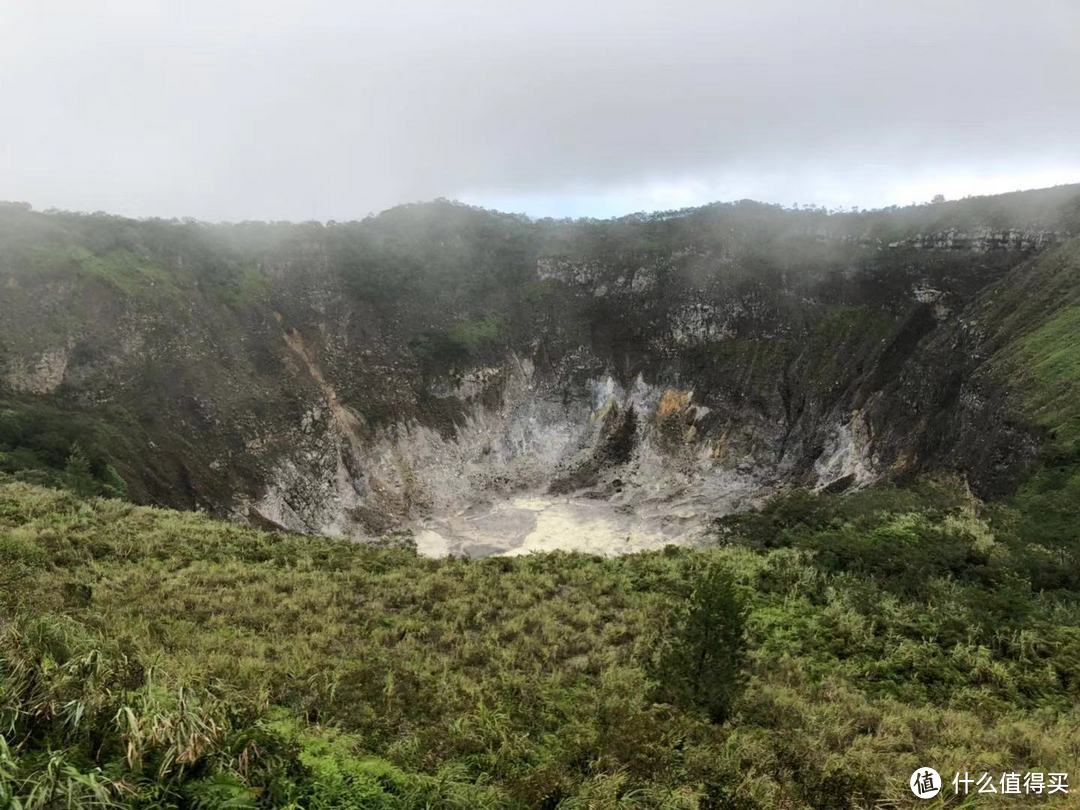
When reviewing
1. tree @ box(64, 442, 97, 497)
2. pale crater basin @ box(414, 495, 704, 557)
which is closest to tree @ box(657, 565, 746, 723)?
tree @ box(64, 442, 97, 497)

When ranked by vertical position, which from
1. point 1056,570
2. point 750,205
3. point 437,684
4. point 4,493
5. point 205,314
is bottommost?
point 1056,570

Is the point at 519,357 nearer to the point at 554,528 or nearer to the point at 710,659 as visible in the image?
the point at 554,528

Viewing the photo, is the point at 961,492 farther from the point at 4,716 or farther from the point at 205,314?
the point at 205,314

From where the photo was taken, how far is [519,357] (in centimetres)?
6344

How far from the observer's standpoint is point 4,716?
6418 millimetres

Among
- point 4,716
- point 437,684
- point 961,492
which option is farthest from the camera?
point 961,492

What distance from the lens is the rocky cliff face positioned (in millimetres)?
40781

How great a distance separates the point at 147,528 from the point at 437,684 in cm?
1361

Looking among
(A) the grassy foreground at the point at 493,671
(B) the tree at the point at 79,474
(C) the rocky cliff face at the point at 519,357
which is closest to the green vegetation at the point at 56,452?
(B) the tree at the point at 79,474

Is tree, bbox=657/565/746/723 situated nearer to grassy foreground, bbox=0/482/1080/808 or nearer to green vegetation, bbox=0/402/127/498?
grassy foreground, bbox=0/482/1080/808

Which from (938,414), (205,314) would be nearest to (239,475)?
(205,314)

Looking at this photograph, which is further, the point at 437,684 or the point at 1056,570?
the point at 1056,570

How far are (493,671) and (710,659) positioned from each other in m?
4.31

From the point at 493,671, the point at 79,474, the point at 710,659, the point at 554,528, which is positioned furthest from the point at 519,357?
the point at 710,659
